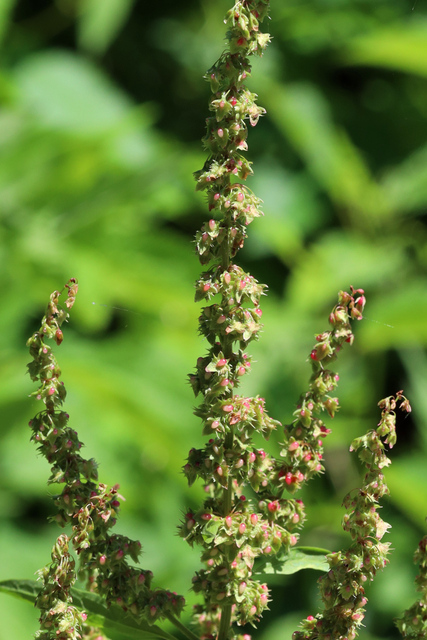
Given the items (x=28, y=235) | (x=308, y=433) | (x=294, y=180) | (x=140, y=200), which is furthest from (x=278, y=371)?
(x=308, y=433)

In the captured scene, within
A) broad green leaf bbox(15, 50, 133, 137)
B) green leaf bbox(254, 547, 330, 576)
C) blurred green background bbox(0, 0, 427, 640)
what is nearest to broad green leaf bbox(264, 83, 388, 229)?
blurred green background bbox(0, 0, 427, 640)

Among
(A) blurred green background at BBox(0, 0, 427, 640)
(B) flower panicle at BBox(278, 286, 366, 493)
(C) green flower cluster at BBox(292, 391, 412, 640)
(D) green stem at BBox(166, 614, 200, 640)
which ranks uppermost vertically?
(A) blurred green background at BBox(0, 0, 427, 640)

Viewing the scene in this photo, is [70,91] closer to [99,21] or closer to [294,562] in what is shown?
[99,21]

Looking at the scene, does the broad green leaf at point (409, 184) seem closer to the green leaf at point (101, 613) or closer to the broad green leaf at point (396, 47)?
the broad green leaf at point (396, 47)

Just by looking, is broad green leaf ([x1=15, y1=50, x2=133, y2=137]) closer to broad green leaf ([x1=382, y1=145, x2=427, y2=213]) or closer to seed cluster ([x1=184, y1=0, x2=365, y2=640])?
broad green leaf ([x1=382, y1=145, x2=427, y2=213])

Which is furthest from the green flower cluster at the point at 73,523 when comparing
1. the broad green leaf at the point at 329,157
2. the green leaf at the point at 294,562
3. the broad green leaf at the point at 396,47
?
the broad green leaf at the point at 329,157

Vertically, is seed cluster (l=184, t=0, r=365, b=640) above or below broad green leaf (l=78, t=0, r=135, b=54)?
below
